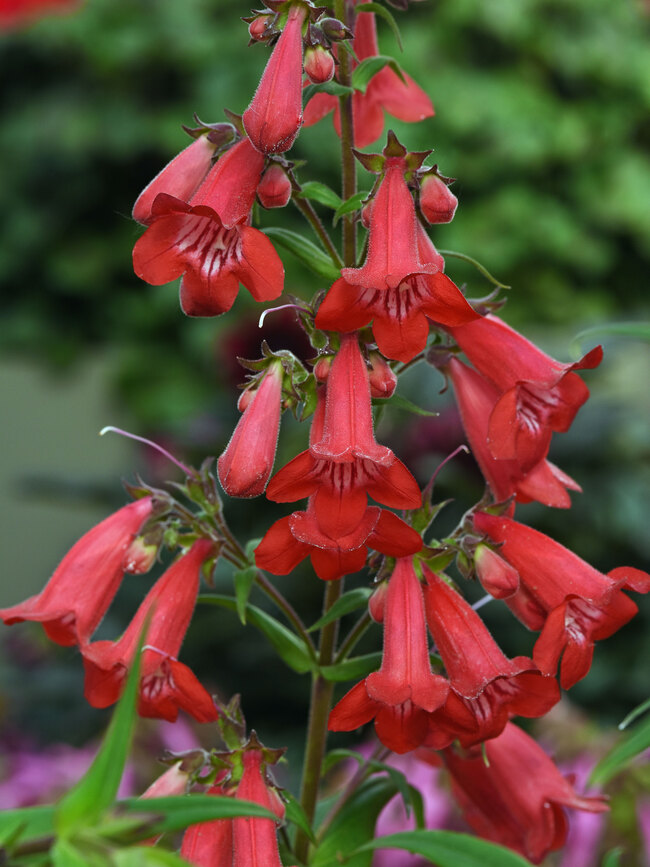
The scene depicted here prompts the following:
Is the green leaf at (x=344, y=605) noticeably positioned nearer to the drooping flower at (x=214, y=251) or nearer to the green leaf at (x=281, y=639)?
the green leaf at (x=281, y=639)

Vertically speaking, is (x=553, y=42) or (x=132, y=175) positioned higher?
(x=553, y=42)

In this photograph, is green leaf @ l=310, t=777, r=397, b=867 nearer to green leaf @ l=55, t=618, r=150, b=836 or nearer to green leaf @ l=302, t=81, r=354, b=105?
green leaf @ l=55, t=618, r=150, b=836

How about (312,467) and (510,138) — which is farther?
(510,138)

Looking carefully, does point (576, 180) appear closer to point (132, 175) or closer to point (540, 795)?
point (132, 175)

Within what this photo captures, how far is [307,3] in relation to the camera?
25.7 inches

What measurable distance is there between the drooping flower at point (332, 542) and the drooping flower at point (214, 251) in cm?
15

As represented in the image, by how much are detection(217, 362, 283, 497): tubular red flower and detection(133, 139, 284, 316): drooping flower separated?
65 millimetres

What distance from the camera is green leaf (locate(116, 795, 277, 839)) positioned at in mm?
396

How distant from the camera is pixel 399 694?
24.1 inches

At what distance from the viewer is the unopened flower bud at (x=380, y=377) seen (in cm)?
65

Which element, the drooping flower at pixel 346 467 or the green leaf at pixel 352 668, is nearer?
the drooping flower at pixel 346 467

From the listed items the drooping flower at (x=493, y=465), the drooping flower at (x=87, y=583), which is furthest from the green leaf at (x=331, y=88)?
the drooping flower at (x=87, y=583)

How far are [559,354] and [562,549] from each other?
169 centimetres

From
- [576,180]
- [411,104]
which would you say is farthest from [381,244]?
[576,180]
